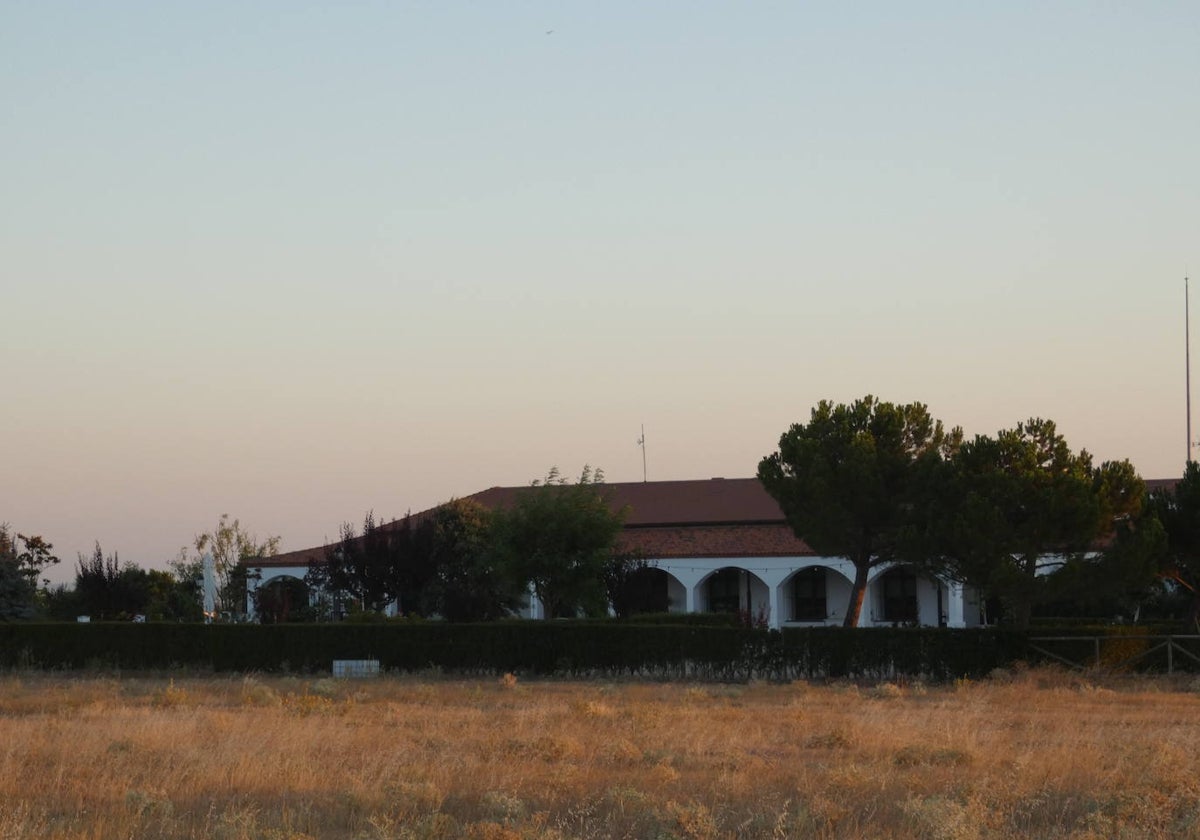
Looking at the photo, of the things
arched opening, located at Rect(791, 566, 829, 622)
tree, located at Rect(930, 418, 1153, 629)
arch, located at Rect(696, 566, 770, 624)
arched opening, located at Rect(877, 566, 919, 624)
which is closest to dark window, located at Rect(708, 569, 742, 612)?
arch, located at Rect(696, 566, 770, 624)

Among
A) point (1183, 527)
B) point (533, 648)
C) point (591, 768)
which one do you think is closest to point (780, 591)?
point (1183, 527)

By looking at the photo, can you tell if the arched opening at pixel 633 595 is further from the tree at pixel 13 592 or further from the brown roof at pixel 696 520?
the tree at pixel 13 592

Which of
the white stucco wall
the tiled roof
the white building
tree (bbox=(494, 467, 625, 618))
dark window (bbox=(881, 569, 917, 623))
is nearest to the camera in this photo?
tree (bbox=(494, 467, 625, 618))

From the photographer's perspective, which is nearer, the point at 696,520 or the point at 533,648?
the point at 533,648

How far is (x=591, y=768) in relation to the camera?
15117 millimetres

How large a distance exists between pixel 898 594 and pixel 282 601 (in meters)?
22.5

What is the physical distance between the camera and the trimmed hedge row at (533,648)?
30.5 metres

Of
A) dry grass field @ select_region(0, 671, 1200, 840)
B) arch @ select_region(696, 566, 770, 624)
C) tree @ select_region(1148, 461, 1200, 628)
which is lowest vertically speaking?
dry grass field @ select_region(0, 671, 1200, 840)

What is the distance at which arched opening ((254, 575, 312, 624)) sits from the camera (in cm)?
4634

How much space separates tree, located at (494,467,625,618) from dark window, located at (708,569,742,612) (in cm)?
1094

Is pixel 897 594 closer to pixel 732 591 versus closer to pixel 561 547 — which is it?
pixel 732 591

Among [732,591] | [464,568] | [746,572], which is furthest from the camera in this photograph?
[732,591]

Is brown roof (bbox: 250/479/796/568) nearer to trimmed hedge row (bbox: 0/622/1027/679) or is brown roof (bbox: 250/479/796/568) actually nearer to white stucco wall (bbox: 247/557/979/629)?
white stucco wall (bbox: 247/557/979/629)

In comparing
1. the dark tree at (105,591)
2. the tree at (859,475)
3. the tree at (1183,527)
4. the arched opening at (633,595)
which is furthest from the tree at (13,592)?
the tree at (1183,527)
